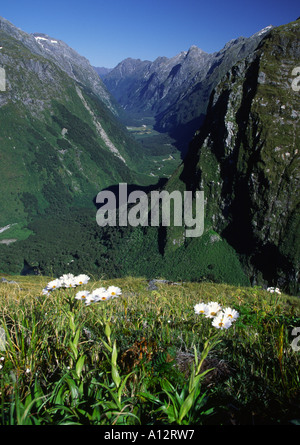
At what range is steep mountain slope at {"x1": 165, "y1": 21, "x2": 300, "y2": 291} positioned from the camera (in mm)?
125375

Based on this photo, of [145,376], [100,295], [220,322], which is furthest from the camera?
[100,295]

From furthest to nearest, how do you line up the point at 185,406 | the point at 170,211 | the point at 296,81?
the point at 170,211 < the point at 296,81 < the point at 185,406

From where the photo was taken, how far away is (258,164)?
134000 millimetres

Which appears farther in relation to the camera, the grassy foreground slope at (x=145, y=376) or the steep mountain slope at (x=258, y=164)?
the steep mountain slope at (x=258, y=164)

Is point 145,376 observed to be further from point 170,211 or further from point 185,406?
point 170,211

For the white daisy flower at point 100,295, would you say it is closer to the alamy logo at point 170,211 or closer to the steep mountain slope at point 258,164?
the steep mountain slope at point 258,164

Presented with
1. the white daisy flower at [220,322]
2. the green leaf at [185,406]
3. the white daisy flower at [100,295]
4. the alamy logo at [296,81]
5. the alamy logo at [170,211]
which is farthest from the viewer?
the alamy logo at [170,211]

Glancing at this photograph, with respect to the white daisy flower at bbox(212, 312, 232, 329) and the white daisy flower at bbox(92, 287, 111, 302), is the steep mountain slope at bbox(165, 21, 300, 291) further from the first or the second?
the white daisy flower at bbox(92, 287, 111, 302)

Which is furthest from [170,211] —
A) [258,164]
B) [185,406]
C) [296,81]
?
[185,406]

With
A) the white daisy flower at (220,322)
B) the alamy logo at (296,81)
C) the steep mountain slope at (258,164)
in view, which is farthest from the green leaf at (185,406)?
the alamy logo at (296,81)

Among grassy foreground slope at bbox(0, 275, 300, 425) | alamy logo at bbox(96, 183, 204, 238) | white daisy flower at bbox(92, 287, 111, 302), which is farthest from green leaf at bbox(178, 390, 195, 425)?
alamy logo at bbox(96, 183, 204, 238)

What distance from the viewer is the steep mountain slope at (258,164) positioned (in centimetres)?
12538

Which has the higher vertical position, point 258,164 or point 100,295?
point 258,164
